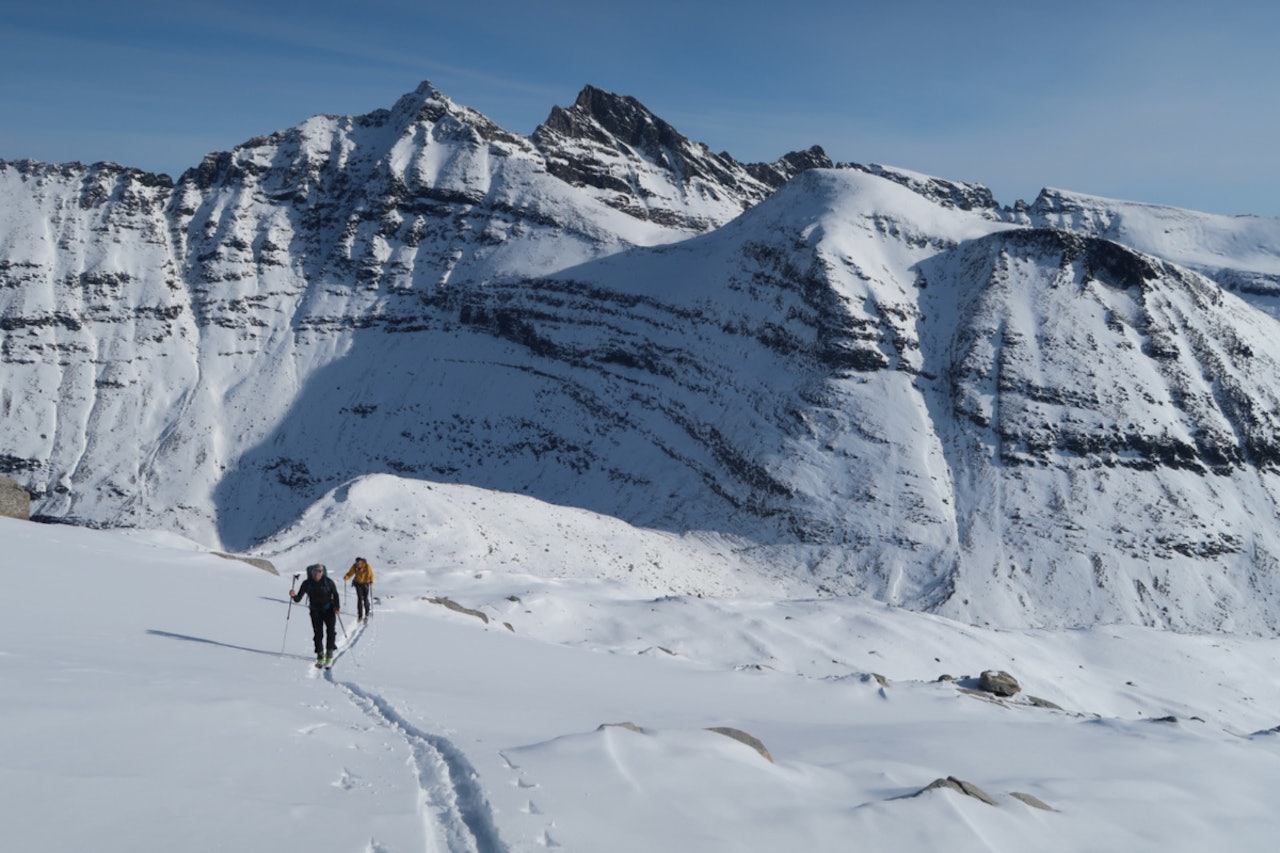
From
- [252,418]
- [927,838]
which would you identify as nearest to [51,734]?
[927,838]

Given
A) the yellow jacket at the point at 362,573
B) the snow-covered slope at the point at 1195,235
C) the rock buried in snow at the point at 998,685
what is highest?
the snow-covered slope at the point at 1195,235

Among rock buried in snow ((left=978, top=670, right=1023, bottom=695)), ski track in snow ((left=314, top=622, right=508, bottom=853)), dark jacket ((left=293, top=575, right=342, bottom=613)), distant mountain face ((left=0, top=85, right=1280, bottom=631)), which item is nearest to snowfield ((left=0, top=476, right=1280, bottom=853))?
ski track in snow ((left=314, top=622, right=508, bottom=853))

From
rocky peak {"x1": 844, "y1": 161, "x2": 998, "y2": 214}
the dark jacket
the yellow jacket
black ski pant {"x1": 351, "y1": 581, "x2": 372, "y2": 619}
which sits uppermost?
rocky peak {"x1": 844, "y1": 161, "x2": 998, "y2": 214}

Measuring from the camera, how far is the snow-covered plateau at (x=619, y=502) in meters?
7.55

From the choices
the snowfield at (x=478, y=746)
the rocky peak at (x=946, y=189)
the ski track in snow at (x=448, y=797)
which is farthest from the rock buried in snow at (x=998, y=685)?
the rocky peak at (x=946, y=189)

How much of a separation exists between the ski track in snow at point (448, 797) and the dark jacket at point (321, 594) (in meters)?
5.44

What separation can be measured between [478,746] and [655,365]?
8462 cm

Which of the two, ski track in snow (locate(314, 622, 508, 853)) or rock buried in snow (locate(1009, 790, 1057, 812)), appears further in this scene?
rock buried in snow (locate(1009, 790, 1057, 812))

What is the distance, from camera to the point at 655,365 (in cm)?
9219

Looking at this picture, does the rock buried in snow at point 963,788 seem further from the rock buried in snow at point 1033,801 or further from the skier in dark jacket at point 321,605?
the skier in dark jacket at point 321,605

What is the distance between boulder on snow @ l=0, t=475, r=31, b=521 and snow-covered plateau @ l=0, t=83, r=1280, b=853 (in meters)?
2.43

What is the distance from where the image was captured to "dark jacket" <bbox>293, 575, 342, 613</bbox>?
47.0ft

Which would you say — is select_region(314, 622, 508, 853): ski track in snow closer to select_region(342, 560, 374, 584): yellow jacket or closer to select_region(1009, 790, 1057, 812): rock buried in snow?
select_region(1009, 790, 1057, 812): rock buried in snow

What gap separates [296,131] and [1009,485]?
119m
